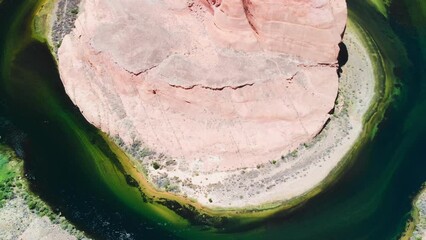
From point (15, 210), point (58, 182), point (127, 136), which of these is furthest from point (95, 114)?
point (15, 210)

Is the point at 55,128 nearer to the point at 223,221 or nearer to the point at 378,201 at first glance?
the point at 223,221

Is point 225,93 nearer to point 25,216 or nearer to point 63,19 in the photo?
point 25,216

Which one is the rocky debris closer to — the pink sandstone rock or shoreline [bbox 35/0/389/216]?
the pink sandstone rock

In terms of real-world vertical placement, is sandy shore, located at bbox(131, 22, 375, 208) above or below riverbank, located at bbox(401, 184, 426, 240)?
above

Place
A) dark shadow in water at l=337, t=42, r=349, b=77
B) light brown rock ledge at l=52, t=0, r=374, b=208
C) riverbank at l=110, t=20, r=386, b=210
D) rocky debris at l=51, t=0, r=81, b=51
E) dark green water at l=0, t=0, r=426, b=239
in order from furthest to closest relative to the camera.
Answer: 1. rocky debris at l=51, t=0, r=81, b=51
2. dark shadow in water at l=337, t=42, r=349, b=77
3. light brown rock ledge at l=52, t=0, r=374, b=208
4. riverbank at l=110, t=20, r=386, b=210
5. dark green water at l=0, t=0, r=426, b=239

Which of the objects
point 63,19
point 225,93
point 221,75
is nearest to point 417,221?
point 225,93

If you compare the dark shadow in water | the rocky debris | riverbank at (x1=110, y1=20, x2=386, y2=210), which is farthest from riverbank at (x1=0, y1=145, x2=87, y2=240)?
the dark shadow in water
